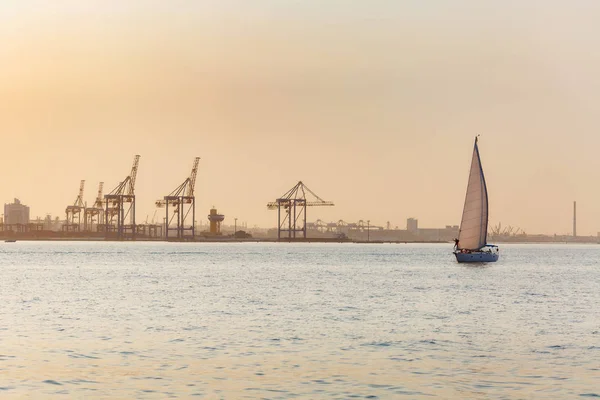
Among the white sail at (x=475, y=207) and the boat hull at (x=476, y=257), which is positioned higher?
the white sail at (x=475, y=207)

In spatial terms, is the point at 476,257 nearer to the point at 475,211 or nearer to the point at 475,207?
the point at 475,211

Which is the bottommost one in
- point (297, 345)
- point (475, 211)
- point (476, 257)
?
point (297, 345)

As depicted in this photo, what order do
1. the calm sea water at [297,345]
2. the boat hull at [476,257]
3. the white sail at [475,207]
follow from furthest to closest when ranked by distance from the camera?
the boat hull at [476,257], the white sail at [475,207], the calm sea water at [297,345]

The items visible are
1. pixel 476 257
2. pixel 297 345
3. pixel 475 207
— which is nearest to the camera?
pixel 297 345

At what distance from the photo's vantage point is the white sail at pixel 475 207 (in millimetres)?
125625

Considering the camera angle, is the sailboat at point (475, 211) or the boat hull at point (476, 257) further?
the boat hull at point (476, 257)

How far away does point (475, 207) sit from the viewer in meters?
127

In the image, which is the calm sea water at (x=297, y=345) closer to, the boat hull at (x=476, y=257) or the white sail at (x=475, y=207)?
the white sail at (x=475, y=207)

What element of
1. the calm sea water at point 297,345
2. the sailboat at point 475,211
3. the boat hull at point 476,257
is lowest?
the calm sea water at point 297,345

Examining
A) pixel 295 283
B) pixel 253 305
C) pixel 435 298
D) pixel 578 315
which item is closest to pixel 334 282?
pixel 295 283

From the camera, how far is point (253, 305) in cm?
6241

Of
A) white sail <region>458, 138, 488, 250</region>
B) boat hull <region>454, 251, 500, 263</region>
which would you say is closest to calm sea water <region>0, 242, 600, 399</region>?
white sail <region>458, 138, 488, 250</region>

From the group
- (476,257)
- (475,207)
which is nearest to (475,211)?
(475,207)

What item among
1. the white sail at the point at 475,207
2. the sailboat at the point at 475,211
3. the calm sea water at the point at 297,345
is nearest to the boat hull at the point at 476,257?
the sailboat at the point at 475,211
